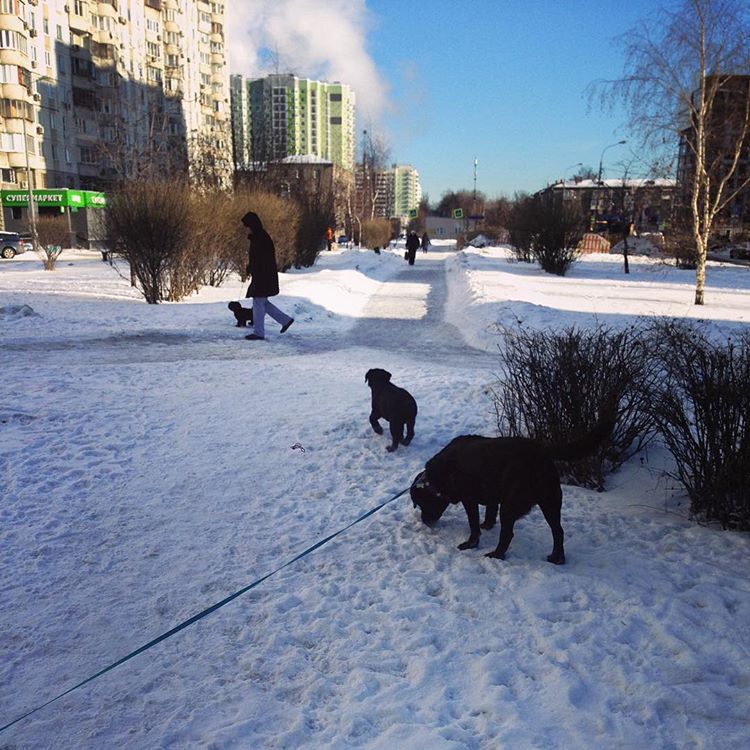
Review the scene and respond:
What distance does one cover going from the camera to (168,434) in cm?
595

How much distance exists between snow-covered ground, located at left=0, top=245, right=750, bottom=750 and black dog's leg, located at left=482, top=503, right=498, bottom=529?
73mm

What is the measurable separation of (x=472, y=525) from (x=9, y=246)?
39505mm

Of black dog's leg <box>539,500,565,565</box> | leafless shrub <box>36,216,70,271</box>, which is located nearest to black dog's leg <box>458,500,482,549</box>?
black dog's leg <box>539,500,565,565</box>

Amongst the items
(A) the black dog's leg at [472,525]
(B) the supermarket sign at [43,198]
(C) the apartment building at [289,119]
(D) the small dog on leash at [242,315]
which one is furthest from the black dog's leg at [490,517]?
(B) the supermarket sign at [43,198]

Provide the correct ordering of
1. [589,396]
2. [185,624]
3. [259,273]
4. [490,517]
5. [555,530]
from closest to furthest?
1. [185,624]
2. [555,530]
3. [490,517]
4. [589,396]
5. [259,273]

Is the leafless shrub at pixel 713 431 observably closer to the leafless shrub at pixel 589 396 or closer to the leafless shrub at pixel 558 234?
the leafless shrub at pixel 589 396

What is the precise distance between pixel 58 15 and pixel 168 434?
6039 centimetres

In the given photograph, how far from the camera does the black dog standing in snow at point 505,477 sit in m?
3.46

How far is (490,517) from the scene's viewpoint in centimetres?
407

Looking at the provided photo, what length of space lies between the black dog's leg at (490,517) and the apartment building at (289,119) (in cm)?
2776

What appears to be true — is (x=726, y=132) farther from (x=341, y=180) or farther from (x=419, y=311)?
(x=341, y=180)

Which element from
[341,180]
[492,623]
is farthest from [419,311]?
[341,180]

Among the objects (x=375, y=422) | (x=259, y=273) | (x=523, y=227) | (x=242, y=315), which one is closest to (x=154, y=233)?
(x=242, y=315)

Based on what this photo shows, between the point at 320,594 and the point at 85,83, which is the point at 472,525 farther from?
the point at 85,83
